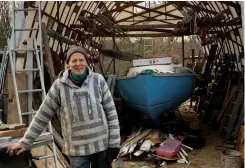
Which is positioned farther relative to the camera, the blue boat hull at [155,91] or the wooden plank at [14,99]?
the blue boat hull at [155,91]

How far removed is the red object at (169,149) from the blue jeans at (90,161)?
12.3 ft

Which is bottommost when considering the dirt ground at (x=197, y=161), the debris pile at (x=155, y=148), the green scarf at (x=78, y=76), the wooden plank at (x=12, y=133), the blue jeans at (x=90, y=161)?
the dirt ground at (x=197, y=161)

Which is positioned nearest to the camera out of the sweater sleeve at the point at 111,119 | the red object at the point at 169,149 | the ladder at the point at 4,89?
the sweater sleeve at the point at 111,119

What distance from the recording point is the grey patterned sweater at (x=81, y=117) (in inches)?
109

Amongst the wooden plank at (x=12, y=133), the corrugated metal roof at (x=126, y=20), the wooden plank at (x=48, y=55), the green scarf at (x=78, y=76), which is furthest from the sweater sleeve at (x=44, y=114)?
the corrugated metal roof at (x=126, y=20)

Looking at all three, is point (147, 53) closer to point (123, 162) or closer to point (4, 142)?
point (123, 162)

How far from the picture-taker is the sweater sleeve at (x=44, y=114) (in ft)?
9.35

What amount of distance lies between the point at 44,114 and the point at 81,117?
375 millimetres

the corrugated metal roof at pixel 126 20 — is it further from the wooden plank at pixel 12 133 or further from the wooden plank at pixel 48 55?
the wooden plank at pixel 12 133

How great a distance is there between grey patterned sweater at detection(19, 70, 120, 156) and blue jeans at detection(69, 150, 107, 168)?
0.06 m

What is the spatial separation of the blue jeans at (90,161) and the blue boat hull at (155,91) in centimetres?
509

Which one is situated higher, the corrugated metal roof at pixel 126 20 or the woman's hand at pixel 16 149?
the corrugated metal roof at pixel 126 20

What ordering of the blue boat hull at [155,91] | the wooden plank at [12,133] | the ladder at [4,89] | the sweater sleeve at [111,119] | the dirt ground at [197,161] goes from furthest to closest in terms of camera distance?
the blue boat hull at [155,91] < the dirt ground at [197,161] < the ladder at [4,89] < the wooden plank at [12,133] < the sweater sleeve at [111,119]

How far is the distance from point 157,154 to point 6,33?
417 inches
